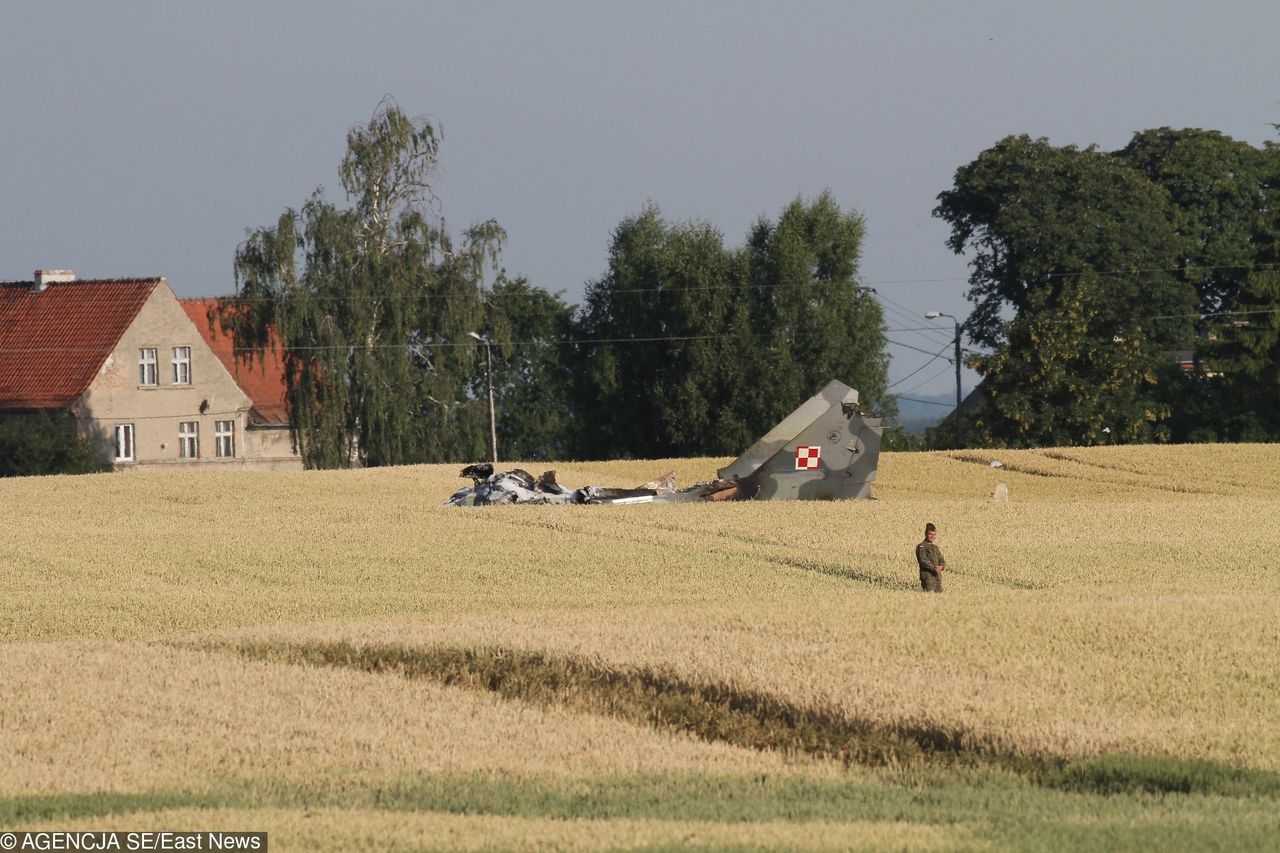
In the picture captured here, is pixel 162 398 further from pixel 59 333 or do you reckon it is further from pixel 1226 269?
pixel 1226 269

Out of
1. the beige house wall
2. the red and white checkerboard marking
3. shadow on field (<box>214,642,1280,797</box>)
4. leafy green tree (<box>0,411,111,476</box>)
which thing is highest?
the beige house wall

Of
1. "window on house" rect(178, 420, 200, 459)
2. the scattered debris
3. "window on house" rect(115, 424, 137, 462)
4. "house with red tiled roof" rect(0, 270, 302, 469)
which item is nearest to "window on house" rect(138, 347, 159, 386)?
"house with red tiled roof" rect(0, 270, 302, 469)

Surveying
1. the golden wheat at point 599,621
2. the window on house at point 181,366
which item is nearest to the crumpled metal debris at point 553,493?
the golden wheat at point 599,621

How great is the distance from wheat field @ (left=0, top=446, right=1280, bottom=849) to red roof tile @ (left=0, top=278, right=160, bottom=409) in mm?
43179

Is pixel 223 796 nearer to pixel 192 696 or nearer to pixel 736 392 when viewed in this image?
pixel 192 696

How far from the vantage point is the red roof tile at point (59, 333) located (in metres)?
73.1

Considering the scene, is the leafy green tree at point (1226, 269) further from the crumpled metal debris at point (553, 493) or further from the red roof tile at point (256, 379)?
the red roof tile at point (256, 379)

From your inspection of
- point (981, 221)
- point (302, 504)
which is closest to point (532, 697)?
point (302, 504)

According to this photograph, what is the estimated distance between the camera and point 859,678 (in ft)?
52.3

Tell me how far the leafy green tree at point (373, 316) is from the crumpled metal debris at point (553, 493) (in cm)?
3020

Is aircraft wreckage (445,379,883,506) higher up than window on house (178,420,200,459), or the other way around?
window on house (178,420,200,459)

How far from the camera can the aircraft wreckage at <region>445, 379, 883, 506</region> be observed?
39.2 metres

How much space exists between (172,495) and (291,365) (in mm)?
28311

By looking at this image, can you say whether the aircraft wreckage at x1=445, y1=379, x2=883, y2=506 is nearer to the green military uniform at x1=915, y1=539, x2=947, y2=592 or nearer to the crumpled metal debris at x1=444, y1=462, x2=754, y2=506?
the crumpled metal debris at x1=444, y1=462, x2=754, y2=506
